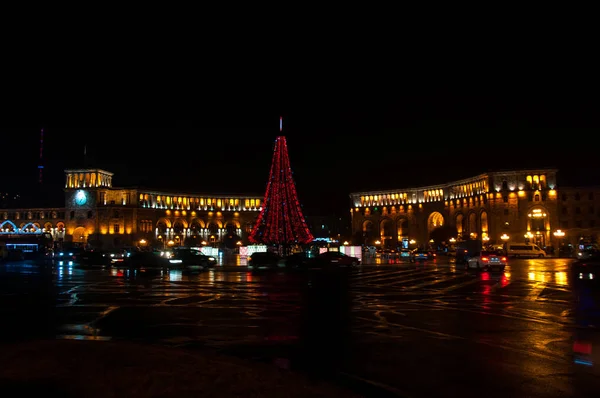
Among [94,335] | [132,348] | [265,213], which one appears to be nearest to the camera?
[132,348]

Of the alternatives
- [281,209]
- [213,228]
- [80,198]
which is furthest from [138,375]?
[213,228]

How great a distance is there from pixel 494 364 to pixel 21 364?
688cm

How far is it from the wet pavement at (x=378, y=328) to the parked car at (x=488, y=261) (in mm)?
12232

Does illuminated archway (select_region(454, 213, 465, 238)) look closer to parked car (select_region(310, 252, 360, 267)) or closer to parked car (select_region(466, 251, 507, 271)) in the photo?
parked car (select_region(310, 252, 360, 267))

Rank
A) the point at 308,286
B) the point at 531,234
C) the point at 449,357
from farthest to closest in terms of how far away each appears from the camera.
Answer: the point at 531,234 → the point at 308,286 → the point at 449,357

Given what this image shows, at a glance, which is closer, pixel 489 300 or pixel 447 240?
pixel 489 300

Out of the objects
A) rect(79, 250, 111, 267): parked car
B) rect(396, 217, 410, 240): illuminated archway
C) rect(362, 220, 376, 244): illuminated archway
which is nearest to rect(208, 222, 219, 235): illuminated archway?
rect(362, 220, 376, 244): illuminated archway

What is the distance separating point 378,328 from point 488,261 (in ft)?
80.9

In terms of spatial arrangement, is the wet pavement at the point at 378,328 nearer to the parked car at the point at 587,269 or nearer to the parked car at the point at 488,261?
the parked car at the point at 587,269

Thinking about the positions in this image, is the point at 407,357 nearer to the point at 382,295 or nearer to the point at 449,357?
the point at 449,357

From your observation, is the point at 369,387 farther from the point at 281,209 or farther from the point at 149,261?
the point at 281,209

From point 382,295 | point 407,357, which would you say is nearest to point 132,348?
point 407,357

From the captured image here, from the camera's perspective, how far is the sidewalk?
20.7 ft

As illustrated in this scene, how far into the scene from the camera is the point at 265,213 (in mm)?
55781
